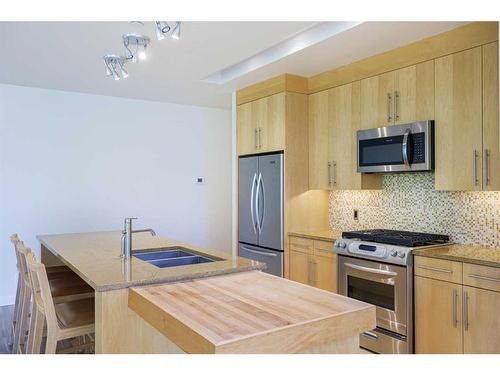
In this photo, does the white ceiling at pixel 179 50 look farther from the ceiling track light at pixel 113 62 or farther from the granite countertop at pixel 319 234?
the granite countertop at pixel 319 234

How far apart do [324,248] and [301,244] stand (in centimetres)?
31

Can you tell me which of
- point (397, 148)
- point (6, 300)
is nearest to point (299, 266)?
point (397, 148)

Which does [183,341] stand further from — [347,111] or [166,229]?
[166,229]

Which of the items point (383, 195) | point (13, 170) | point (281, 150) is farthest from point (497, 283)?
point (13, 170)

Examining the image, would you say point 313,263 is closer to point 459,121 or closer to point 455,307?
point 455,307

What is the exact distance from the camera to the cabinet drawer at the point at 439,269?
2697 millimetres

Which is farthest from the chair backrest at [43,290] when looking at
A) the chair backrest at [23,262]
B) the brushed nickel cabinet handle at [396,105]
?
the brushed nickel cabinet handle at [396,105]

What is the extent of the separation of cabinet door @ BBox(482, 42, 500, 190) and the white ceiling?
0.34 m

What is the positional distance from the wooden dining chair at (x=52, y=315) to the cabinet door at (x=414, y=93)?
271cm

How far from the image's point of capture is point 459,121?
9.87 feet

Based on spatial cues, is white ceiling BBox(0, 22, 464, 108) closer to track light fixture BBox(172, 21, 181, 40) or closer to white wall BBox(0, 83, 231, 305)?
white wall BBox(0, 83, 231, 305)

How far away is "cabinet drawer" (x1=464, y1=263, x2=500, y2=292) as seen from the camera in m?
2.49

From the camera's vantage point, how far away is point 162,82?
Result: 15.0ft

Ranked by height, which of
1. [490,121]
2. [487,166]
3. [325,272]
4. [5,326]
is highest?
[490,121]
